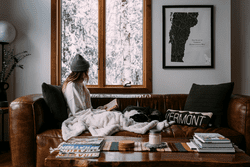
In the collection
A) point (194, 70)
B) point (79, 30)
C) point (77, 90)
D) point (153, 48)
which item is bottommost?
point (77, 90)

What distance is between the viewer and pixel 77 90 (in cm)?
243

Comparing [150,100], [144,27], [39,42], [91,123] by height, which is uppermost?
[144,27]

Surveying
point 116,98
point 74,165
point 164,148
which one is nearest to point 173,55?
point 116,98

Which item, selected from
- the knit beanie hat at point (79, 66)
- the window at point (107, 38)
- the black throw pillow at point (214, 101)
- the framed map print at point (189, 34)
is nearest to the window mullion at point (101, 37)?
the window at point (107, 38)

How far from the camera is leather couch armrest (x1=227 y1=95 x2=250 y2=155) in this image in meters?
2.06

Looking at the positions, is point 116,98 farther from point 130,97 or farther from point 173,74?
point 173,74

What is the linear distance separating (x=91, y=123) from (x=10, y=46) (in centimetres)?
202

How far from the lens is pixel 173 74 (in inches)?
125

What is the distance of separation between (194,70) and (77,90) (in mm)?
1816

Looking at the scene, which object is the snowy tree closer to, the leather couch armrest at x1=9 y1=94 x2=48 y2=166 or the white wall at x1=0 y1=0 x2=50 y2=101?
the white wall at x1=0 y1=0 x2=50 y2=101

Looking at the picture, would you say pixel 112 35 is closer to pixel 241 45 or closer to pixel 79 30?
pixel 79 30

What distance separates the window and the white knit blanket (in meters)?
1.03

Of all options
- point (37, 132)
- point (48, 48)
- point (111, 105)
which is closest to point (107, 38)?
point (48, 48)

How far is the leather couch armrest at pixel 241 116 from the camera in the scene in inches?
81.2
